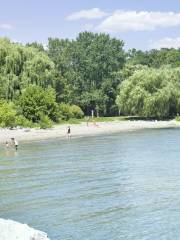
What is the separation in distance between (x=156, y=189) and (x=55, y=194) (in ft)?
17.0

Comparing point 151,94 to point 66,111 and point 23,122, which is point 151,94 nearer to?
point 66,111

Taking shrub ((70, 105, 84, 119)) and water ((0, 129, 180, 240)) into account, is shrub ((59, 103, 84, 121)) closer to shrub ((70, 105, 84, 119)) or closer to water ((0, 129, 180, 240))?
shrub ((70, 105, 84, 119))

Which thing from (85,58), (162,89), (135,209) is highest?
(85,58)

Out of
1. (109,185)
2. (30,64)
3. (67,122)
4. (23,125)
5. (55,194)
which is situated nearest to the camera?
(55,194)

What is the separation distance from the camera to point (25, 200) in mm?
24781

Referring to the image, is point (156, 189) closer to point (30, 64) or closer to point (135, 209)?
point (135, 209)

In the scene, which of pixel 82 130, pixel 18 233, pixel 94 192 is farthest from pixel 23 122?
pixel 18 233

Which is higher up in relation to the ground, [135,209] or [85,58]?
[85,58]

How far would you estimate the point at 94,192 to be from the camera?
26.8 m

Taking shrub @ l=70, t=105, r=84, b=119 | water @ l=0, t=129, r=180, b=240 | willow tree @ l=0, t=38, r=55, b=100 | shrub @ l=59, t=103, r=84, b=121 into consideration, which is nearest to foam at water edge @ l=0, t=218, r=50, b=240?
water @ l=0, t=129, r=180, b=240

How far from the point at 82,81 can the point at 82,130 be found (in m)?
31.1

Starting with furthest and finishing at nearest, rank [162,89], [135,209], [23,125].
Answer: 1. [162,89]
2. [23,125]
3. [135,209]

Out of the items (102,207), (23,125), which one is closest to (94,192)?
(102,207)

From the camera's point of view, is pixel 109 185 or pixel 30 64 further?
pixel 30 64
